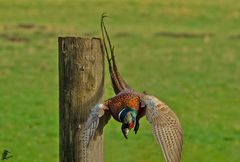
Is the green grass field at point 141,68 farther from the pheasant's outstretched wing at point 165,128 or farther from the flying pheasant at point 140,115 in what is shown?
the pheasant's outstretched wing at point 165,128

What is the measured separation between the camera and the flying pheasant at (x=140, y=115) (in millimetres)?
4801

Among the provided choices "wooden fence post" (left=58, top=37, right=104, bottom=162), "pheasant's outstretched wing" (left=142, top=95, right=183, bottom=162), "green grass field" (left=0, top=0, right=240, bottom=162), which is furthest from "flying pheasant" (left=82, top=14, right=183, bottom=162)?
"green grass field" (left=0, top=0, right=240, bottom=162)

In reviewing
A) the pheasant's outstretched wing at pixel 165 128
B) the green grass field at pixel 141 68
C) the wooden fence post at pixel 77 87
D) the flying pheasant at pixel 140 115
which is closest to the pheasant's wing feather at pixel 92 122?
the flying pheasant at pixel 140 115

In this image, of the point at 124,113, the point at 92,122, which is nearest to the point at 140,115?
the point at 124,113

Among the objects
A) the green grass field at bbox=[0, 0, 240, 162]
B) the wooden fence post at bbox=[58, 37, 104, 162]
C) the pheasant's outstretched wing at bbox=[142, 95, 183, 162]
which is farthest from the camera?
the green grass field at bbox=[0, 0, 240, 162]

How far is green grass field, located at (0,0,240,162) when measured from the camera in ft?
39.6

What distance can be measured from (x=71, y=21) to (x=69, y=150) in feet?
92.2

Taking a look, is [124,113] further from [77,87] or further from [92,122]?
[77,87]

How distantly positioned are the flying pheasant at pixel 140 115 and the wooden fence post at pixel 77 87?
0.13 meters

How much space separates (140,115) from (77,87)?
0.42 meters

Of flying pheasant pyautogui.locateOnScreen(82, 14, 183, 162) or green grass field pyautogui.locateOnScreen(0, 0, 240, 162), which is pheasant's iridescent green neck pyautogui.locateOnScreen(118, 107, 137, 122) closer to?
flying pheasant pyautogui.locateOnScreen(82, 14, 183, 162)

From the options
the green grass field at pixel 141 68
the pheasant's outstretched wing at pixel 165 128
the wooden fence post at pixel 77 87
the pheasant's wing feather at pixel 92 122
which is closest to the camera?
the pheasant's outstretched wing at pixel 165 128

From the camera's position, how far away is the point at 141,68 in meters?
21.5

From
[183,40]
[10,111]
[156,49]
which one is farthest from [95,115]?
[183,40]
